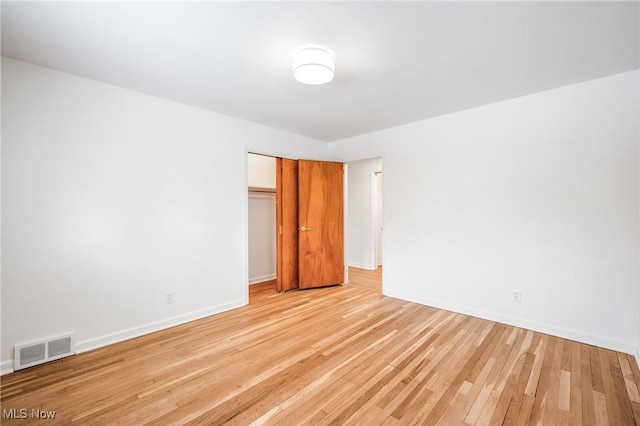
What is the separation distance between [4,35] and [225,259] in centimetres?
255

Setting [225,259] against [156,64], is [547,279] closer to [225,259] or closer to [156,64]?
[225,259]

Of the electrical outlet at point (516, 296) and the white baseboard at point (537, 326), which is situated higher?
the electrical outlet at point (516, 296)

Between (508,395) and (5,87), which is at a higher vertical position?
(5,87)

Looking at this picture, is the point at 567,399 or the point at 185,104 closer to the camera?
the point at 567,399

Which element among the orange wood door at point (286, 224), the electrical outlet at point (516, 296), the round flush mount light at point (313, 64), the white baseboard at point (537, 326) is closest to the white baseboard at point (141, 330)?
the orange wood door at point (286, 224)

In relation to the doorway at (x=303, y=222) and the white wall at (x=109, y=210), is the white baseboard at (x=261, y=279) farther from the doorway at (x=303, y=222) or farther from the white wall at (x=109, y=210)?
the white wall at (x=109, y=210)

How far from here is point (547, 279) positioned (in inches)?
106

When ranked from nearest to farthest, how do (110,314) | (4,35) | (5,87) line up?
(4,35)
(5,87)
(110,314)

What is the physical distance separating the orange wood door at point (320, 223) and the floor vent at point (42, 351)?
8.64ft

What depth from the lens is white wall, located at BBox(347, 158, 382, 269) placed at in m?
5.71

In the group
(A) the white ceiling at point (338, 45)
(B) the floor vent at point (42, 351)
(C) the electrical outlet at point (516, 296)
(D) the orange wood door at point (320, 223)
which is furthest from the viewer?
(D) the orange wood door at point (320, 223)

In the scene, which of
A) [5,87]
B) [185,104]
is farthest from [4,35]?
[185,104]

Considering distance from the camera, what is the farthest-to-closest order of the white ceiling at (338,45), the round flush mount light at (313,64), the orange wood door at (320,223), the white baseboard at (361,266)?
the white baseboard at (361,266) → the orange wood door at (320,223) → the round flush mount light at (313,64) → the white ceiling at (338,45)

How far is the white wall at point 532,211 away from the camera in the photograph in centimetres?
237
